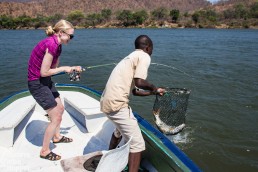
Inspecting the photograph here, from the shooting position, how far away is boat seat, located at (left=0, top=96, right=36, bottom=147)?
4.80 m

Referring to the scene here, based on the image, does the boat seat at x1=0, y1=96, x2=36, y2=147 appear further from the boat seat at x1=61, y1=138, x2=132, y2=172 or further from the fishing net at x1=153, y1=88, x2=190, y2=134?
the fishing net at x1=153, y1=88, x2=190, y2=134

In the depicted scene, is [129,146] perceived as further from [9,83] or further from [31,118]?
[9,83]

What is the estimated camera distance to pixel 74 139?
529cm

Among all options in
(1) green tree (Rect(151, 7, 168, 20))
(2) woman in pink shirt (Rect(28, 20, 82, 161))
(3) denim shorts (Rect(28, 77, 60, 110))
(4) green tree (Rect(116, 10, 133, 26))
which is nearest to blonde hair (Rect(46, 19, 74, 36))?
(2) woman in pink shirt (Rect(28, 20, 82, 161))

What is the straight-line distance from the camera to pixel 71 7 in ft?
614

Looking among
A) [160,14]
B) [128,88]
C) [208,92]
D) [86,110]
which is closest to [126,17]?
[160,14]

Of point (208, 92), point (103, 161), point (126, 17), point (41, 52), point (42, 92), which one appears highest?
point (41, 52)

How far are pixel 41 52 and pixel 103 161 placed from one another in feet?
5.40

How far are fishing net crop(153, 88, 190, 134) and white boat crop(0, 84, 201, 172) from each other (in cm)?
42

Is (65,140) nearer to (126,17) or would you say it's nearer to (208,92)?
(208,92)

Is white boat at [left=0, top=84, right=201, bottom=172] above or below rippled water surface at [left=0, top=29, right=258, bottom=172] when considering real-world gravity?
above

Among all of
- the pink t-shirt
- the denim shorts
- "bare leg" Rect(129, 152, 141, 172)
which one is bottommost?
Answer: "bare leg" Rect(129, 152, 141, 172)

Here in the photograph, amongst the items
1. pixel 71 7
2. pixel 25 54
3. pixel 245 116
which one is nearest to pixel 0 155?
pixel 245 116

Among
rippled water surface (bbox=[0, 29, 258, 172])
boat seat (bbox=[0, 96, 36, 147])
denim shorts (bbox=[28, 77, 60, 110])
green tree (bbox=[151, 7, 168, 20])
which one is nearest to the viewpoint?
denim shorts (bbox=[28, 77, 60, 110])
